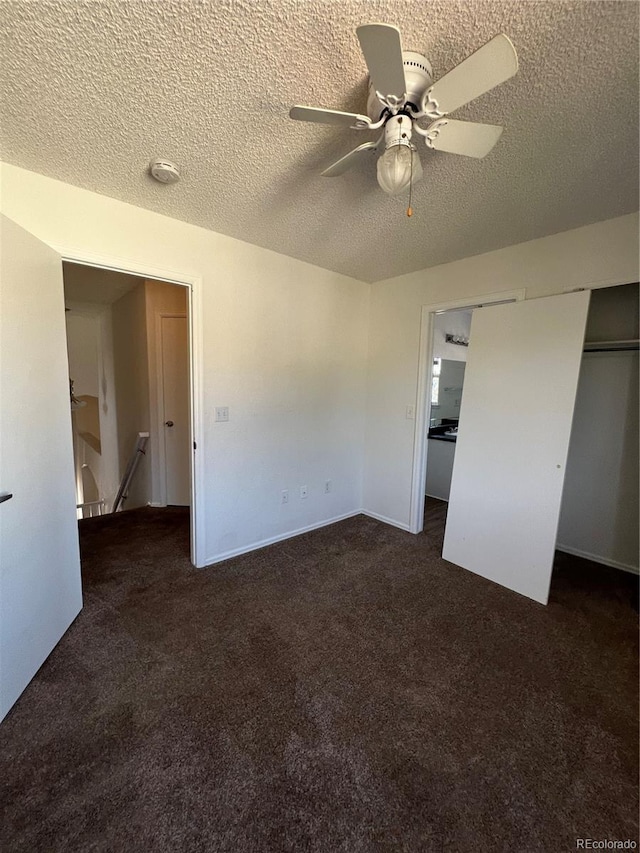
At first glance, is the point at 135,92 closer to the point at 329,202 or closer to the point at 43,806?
the point at 329,202

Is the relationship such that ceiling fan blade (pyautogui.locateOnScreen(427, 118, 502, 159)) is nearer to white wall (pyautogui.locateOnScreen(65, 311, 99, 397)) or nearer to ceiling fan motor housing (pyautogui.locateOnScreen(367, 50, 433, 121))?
ceiling fan motor housing (pyautogui.locateOnScreen(367, 50, 433, 121))

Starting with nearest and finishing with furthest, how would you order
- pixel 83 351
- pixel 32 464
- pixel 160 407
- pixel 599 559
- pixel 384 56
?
1. pixel 384 56
2. pixel 32 464
3. pixel 599 559
4. pixel 160 407
5. pixel 83 351

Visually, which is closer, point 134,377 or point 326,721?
point 326,721

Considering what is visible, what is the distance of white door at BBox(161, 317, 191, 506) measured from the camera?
3.85 metres

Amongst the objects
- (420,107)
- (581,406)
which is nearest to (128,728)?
(420,107)

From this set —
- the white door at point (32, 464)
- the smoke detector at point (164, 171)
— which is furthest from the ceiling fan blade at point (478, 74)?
the white door at point (32, 464)

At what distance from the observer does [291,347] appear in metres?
2.96

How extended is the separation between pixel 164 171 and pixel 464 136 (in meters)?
1.41

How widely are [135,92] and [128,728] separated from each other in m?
2.53

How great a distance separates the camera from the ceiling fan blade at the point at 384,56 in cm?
86

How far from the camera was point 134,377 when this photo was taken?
13.6 ft

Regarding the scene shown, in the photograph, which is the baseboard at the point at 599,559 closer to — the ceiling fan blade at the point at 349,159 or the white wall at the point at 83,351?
the ceiling fan blade at the point at 349,159

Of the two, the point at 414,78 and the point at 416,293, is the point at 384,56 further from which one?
the point at 416,293

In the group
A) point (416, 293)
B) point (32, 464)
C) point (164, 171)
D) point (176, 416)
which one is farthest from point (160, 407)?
point (416, 293)
